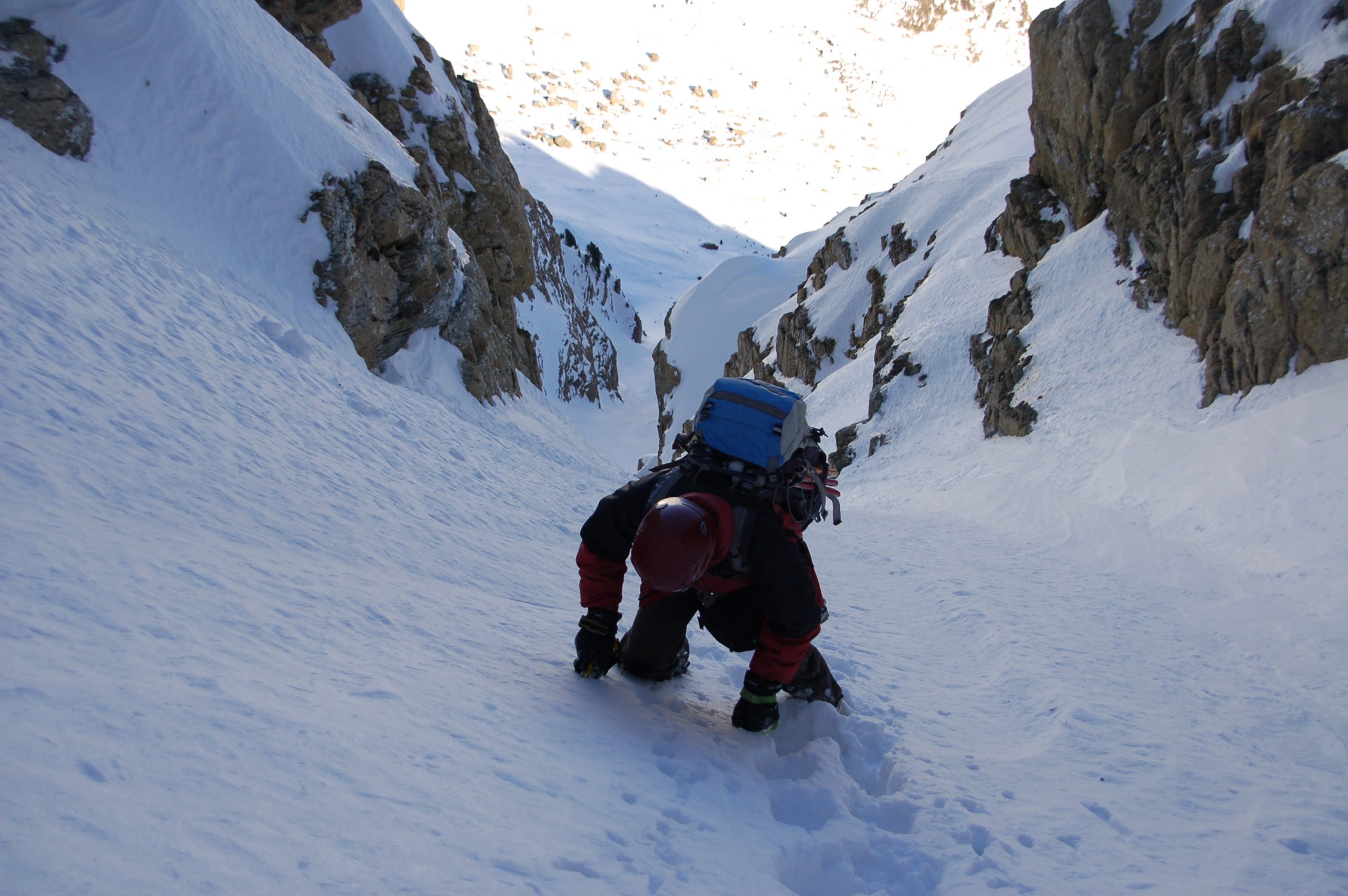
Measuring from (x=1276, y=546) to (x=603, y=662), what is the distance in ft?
28.8

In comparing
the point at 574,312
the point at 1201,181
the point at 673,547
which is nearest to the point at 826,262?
the point at 574,312

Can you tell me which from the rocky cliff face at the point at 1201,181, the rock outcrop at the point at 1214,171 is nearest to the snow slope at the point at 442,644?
the rock outcrop at the point at 1214,171

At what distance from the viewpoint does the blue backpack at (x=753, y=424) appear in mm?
3383

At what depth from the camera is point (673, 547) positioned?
2971 mm

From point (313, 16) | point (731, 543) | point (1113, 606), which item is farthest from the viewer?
point (313, 16)

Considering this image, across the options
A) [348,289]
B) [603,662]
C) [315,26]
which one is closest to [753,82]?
[315,26]

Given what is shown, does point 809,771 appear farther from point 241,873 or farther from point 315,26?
point 315,26

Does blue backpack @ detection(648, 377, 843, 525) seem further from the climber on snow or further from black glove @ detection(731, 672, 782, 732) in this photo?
black glove @ detection(731, 672, 782, 732)

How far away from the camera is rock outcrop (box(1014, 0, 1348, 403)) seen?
11758 mm

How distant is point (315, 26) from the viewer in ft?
62.7

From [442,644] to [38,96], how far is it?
1004cm

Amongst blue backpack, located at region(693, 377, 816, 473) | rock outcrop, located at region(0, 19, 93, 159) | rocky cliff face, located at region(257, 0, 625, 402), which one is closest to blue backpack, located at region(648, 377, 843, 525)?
blue backpack, located at region(693, 377, 816, 473)

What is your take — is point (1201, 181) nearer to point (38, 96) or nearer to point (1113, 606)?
point (1113, 606)

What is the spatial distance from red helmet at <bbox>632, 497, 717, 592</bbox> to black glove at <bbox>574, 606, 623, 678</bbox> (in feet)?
2.54
